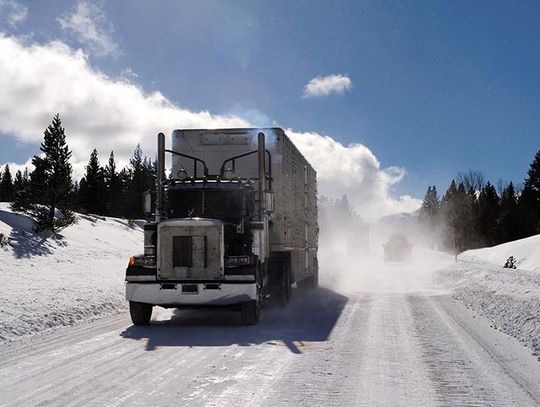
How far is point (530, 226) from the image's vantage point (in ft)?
228

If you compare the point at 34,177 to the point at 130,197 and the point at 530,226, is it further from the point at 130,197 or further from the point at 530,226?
the point at 530,226

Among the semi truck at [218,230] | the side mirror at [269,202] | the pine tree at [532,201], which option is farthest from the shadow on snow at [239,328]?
the pine tree at [532,201]

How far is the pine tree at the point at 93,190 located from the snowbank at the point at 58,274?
103 feet

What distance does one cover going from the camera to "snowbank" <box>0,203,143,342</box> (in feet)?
37.2

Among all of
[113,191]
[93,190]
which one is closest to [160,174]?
[93,190]

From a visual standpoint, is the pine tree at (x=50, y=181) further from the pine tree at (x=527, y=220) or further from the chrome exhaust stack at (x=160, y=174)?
the pine tree at (x=527, y=220)

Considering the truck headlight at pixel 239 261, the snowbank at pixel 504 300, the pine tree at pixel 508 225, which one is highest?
the pine tree at pixel 508 225

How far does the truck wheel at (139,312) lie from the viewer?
440 inches

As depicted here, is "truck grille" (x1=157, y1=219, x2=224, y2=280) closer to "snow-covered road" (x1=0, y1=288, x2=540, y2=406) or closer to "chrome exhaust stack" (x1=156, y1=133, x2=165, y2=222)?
"snow-covered road" (x1=0, y1=288, x2=540, y2=406)

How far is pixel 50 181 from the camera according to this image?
36562 millimetres

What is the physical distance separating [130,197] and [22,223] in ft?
147

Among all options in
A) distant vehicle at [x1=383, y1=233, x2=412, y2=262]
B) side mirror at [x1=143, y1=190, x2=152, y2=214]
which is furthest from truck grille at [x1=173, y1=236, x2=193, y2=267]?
distant vehicle at [x1=383, y1=233, x2=412, y2=262]

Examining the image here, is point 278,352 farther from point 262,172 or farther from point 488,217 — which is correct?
point 488,217

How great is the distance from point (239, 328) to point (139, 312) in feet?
6.89
